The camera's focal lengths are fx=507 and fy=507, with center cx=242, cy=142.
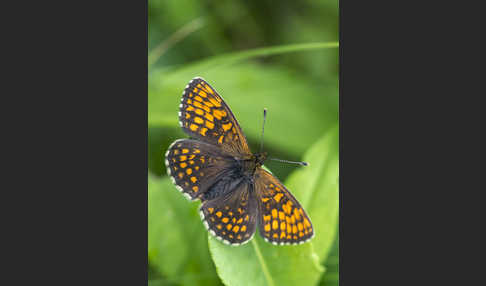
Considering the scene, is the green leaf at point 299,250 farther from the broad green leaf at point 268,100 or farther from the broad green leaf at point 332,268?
the broad green leaf at point 268,100

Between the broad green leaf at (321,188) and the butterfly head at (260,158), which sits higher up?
the butterfly head at (260,158)

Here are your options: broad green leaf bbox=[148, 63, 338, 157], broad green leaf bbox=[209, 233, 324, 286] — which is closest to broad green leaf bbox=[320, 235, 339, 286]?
broad green leaf bbox=[209, 233, 324, 286]

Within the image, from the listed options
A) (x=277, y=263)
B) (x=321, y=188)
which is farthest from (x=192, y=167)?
(x=321, y=188)

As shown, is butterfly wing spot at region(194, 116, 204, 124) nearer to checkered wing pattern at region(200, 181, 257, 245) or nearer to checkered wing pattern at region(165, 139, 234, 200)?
checkered wing pattern at region(165, 139, 234, 200)

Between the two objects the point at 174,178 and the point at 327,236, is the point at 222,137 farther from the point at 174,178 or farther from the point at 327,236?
the point at 327,236

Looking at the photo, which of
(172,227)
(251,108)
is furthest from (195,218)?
(251,108)

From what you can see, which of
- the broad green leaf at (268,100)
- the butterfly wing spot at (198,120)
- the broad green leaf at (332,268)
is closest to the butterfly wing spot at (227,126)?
the butterfly wing spot at (198,120)

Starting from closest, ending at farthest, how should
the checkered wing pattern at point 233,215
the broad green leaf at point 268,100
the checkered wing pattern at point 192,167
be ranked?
the checkered wing pattern at point 233,215, the checkered wing pattern at point 192,167, the broad green leaf at point 268,100
